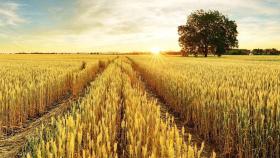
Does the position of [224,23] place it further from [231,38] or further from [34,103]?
[34,103]

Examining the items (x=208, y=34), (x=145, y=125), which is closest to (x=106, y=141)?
(x=145, y=125)

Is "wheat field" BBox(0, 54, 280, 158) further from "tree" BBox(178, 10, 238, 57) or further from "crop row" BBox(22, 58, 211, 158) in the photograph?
"tree" BBox(178, 10, 238, 57)

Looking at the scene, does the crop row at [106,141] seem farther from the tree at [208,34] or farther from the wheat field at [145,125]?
the tree at [208,34]

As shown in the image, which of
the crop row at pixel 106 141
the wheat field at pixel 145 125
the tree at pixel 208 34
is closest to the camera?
the crop row at pixel 106 141

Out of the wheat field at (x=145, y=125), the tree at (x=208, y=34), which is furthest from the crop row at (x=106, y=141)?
the tree at (x=208, y=34)

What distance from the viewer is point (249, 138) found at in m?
4.62

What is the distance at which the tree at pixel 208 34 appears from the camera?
62500mm

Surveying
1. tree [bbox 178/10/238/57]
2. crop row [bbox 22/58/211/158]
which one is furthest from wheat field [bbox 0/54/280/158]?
tree [bbox 178/10/238/57]

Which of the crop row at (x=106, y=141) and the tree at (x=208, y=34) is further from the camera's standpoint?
the tree at (x=208, y=34)

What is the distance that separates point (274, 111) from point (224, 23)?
63178 mm

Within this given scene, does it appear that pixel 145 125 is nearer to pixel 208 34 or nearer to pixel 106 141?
pixel 106 141

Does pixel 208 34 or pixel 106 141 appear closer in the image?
pixel 106 141

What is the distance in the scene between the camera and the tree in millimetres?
62500

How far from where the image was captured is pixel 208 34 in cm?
6356
